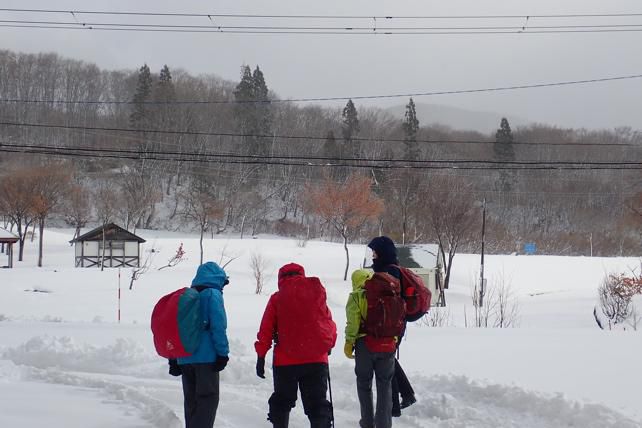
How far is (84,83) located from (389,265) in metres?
100.0

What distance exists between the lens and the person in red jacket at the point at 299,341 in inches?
209

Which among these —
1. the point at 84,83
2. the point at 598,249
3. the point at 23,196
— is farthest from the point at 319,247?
the point at 84,83

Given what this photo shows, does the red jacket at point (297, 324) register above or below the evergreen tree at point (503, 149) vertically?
below

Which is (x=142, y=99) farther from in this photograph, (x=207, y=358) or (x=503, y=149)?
(x=207, y=358)

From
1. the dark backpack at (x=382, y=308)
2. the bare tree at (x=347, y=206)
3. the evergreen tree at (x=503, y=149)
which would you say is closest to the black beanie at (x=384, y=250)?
the dark backpack at (x=382, y=308)

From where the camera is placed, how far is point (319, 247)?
2010 inches

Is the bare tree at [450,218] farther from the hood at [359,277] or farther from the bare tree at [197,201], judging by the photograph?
the hood at [359,277]

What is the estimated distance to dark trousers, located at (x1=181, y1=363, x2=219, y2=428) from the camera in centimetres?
531

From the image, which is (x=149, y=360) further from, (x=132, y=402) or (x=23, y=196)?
(x=23, y=196)

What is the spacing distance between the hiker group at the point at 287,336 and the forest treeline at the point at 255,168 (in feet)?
144

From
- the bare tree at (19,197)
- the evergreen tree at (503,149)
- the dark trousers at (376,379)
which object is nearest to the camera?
the dark trousers at (376,379)

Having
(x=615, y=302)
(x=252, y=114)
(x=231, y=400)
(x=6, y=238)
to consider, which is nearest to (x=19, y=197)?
(x=6, y=238)

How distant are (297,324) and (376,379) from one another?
3.22 ft

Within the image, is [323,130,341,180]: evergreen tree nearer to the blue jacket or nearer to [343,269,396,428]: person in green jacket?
[343,269,396,428]: person in green jacket
